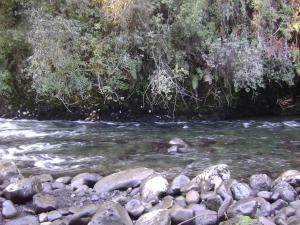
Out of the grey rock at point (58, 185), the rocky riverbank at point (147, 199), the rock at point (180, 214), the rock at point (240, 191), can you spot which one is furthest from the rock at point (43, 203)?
the rock at point (240, 191)

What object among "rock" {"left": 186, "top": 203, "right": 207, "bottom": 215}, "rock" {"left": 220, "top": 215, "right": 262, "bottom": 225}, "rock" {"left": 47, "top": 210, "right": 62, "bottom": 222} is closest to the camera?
"rock" {"left": 220, "top": 215, "right": 262, "bottom": 225}

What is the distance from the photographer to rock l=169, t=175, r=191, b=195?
5.36m

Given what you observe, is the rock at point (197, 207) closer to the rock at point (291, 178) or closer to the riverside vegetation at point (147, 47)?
the rock at point (291, 178)

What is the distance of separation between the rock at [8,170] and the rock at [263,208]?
306 cm

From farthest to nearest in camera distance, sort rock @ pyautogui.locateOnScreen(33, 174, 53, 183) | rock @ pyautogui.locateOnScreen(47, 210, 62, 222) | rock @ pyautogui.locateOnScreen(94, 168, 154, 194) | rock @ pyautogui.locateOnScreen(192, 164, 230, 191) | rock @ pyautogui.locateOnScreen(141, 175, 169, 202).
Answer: rock @ pyautogui.locateOnScreen(33, 174, 53, 183) → rock @ pyautogui.locateOnScreen(94, 168, 154, 194) → rock @ pyautogui.locateOnScreen(192, 164, 230, 191) → rock @ pyautogui.locateOnScreen(141, 175, 169, 202) → rock @ pyautogui.locateOnScreen(47, 210, 62, 222)

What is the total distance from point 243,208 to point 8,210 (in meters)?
2.53

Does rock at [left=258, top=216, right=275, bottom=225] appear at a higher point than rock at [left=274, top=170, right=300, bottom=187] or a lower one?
lower

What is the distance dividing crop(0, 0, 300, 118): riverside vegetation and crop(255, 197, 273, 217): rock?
3465mm

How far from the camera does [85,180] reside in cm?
574

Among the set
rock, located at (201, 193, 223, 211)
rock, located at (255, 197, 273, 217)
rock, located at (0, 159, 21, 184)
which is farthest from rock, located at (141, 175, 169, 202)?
rock, located at (0, 159, 21, 184)

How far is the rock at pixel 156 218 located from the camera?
14.9 feet

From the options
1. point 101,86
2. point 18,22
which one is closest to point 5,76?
point 18,22

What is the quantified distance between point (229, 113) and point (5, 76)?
4.66m

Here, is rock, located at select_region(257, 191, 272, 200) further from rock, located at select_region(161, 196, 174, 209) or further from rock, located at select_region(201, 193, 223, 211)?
rock, located at select_region(161, 196, 174, 209)
